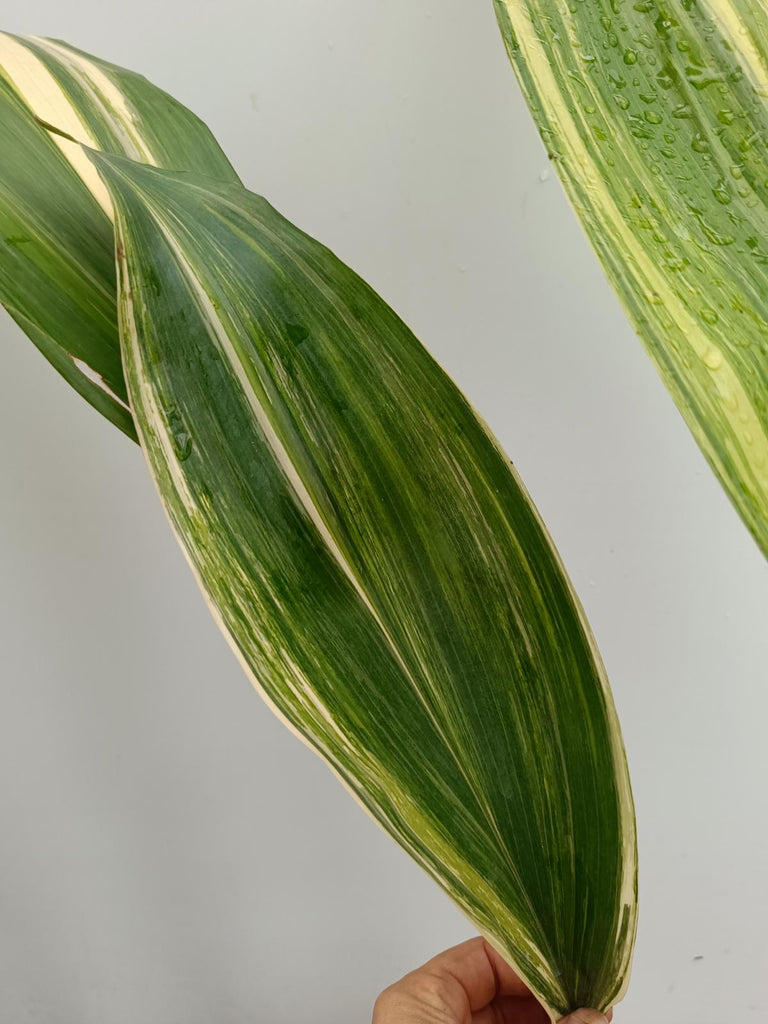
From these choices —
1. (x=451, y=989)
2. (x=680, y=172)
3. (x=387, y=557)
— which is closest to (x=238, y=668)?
(x=451, y=989)

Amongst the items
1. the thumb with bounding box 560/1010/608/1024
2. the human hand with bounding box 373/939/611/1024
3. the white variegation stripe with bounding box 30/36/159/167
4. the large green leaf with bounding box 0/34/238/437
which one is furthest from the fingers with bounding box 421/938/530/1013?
the white variegation stripe with bounding box 30/36/159/167

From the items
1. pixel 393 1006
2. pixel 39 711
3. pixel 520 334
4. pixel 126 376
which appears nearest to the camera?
pixel 126 376

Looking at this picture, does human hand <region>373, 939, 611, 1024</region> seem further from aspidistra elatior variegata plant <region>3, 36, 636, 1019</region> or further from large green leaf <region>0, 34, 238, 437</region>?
large green leaf <region>0, 34, 238, 437</region>

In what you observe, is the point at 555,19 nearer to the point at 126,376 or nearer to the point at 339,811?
the point at 126,376

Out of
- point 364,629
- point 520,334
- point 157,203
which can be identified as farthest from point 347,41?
point 364,629

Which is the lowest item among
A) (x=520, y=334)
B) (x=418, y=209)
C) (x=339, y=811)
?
(x=339, y=811)

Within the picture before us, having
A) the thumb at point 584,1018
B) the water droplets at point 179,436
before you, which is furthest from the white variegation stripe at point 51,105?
the thumb at point 584,1018
